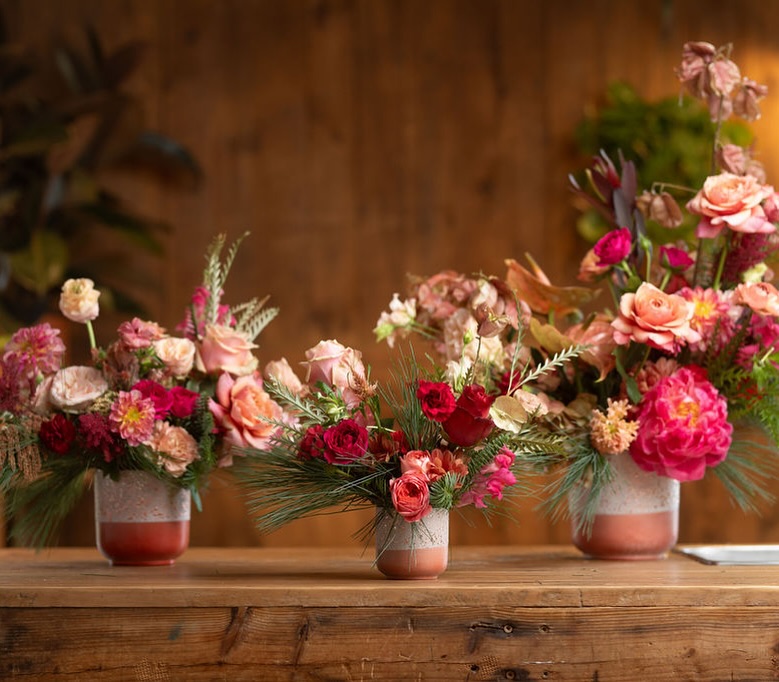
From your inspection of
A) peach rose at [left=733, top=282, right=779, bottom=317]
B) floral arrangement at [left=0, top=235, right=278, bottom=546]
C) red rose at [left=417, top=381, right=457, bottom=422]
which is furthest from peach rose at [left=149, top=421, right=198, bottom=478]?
peach rose at [left=733, top=282, right=779, bottom=317]

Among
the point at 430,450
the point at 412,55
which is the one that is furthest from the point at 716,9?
the point at 430,450

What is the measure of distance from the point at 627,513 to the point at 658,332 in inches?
9.9

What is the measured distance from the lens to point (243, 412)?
134cm

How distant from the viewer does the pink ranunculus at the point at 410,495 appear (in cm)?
115

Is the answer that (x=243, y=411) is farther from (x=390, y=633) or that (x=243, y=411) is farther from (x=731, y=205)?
(x=731, y=205)

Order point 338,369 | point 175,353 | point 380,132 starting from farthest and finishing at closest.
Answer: point 380,132, point 175,353, point 338,369

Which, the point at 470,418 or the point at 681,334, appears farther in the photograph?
the point at 681,334

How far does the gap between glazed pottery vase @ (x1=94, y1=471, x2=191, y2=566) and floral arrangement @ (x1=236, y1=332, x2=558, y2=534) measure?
174 millimetres

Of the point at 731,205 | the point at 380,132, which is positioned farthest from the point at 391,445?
the point at 380,132

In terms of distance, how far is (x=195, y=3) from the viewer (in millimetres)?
3273

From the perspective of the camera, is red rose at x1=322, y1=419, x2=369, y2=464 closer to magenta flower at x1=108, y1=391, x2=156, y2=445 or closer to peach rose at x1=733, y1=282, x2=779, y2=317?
magenta flower at x1=108, y1=391, x2=156, y2=445

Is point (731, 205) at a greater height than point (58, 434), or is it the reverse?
point (731, 205)

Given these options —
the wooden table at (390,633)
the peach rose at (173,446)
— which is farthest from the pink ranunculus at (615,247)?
the peach rose at (173,446)

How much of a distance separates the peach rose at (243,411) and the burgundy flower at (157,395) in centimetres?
5
